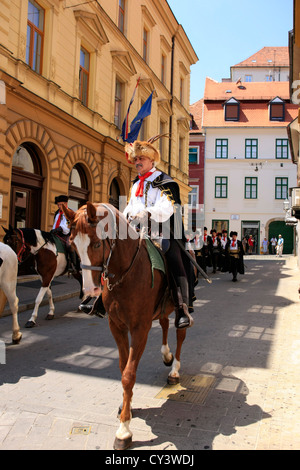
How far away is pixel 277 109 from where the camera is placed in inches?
1569

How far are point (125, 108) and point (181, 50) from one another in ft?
38.3

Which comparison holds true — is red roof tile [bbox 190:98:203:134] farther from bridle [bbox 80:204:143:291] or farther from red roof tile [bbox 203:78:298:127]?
bridle [bbox 80:204:143:291]

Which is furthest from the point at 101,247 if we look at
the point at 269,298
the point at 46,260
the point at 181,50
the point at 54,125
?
the point at 181,50

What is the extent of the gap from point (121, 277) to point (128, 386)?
84cm

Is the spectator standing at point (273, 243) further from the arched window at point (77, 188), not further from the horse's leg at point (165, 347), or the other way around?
the horse's leg at point (165, 347)

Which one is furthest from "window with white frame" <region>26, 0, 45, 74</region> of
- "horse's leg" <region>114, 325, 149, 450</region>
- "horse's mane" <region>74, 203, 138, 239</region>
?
"horse's leg" <region>114, 325, 149, 450</region>

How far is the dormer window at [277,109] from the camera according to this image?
130 ft

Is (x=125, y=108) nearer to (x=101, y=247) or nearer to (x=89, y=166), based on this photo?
(x=89, y=166)

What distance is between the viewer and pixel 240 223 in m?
39.4

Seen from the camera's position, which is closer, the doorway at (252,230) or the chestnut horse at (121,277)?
the chestnut horse at (121,277)

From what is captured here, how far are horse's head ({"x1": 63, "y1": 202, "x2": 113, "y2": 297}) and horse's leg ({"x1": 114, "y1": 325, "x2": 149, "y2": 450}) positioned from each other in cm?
64

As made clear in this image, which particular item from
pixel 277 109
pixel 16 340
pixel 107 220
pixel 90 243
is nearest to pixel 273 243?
pixel 277 109

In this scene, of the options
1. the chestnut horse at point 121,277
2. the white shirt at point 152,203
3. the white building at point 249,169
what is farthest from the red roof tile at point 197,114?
the chestnut horse at point 121,277

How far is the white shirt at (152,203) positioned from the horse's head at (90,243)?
2.82 feet
